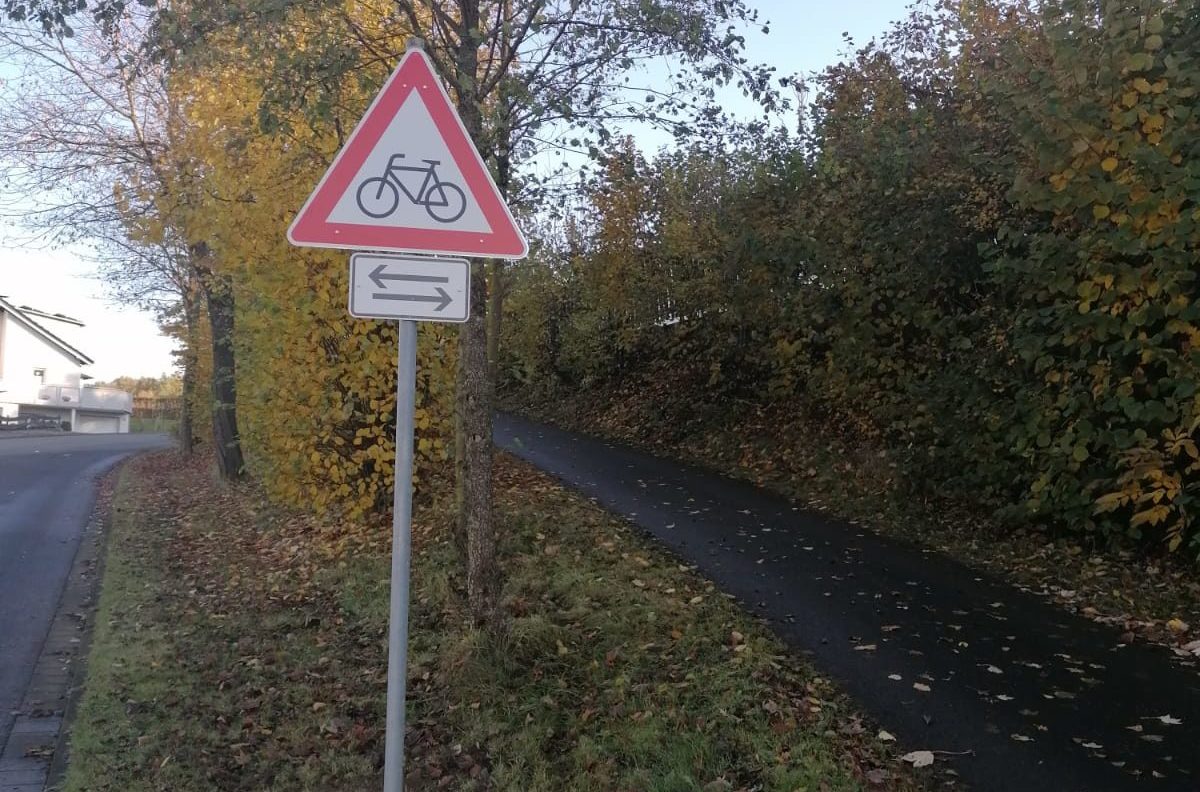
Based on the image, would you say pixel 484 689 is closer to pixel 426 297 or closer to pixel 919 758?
pixel 919 758

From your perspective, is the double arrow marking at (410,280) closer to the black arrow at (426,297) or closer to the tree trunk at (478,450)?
the black arrow at (426,297)

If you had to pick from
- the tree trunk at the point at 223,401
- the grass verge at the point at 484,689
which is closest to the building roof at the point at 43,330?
the tree trunk at the point at 223,401

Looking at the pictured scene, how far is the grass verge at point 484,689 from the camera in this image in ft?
13.3

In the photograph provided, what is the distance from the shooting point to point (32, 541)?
1128cm

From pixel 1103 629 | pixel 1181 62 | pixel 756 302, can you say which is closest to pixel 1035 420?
pixel 1103 629

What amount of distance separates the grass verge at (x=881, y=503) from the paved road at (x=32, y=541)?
6.71m

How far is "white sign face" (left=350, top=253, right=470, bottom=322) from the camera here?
2.90 metres

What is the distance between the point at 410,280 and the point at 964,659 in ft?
12.4

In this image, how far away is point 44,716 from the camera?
542cm

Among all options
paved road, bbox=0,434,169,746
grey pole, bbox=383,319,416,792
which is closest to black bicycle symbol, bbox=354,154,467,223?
grey pole, bbox=383,319,416,792

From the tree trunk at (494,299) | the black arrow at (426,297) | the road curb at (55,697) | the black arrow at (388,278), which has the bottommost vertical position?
the road curb at (55,697)

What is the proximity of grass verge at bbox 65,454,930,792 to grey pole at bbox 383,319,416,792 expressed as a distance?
1237 mm

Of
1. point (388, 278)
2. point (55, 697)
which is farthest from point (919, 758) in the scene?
point (55, 697)

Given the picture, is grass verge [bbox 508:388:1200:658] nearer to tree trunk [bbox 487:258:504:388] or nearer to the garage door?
tree trunk [bbox 487:258:504:388]
